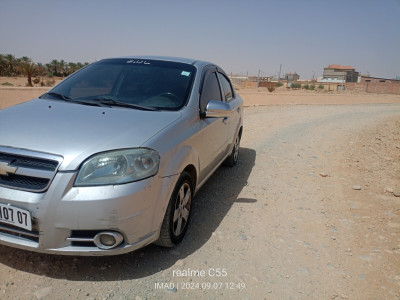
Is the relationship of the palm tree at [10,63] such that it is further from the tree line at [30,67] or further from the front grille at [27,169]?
the front grille at [27,169]

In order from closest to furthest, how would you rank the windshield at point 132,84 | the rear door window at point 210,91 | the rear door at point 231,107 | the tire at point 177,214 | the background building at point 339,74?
the tire at point 177,214 → the windshield at point 132,84 → the rear door window at point 210,91 → the rear door at point 231,107 → the background building at point 339,74

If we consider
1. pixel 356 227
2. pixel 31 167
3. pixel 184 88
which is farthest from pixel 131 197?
pixel 356 227

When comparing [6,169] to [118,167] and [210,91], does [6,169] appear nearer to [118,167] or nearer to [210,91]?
[118,167]

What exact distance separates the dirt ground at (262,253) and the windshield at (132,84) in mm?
1413

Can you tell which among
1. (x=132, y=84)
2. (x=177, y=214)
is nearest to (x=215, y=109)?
(x=132, y=84)

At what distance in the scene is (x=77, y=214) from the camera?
2.11 m

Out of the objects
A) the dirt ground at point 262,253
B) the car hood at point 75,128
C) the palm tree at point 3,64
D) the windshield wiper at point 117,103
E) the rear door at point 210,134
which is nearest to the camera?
the car hood at point 75,128

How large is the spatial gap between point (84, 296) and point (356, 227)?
116 inches

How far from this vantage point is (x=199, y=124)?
3221 millimetres

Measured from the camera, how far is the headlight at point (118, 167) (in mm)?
2150

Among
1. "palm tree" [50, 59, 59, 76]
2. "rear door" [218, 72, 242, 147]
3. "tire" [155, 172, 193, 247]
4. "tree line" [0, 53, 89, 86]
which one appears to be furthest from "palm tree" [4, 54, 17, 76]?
"tire" [155, 172, 193, 247]

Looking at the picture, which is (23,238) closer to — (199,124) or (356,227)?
(199,124)

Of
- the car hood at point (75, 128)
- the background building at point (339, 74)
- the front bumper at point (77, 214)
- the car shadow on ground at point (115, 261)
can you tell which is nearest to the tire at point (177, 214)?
the car shadow on ground at point (115, 261)

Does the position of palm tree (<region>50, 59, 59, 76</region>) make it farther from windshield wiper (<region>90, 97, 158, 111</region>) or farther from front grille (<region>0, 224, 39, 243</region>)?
front grille (<region>0, 224, 39, 243</region>)
